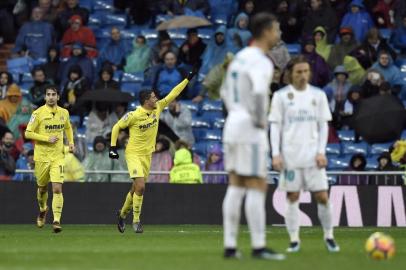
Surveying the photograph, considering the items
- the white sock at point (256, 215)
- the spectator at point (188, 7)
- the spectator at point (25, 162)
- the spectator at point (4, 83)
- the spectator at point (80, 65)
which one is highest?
the spectator at point (188, 7)

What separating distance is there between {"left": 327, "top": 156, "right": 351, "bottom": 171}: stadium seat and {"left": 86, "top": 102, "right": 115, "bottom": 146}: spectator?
16.3 ft

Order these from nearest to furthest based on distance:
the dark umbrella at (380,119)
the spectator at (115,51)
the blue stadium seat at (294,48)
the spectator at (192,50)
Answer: the dark umbrella at (380,119)
the blue stadium seat at (294,48)
the spectator at (192,50)
the spectator at (115,51)

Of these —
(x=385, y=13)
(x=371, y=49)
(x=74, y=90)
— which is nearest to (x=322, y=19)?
(x=385, y=13)

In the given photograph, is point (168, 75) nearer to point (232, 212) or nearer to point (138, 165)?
point (138, 165)

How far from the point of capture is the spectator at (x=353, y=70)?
2833 cm

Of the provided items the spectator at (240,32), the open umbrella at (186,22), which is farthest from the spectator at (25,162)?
the spectator at (240,32)

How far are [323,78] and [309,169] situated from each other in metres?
13.5

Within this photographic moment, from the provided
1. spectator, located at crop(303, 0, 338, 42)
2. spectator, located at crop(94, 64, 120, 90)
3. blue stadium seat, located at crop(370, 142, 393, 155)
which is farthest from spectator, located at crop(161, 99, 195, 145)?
blue stadium seat, located at crop(370, 142, 393, 155)

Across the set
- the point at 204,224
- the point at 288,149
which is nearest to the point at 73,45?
the point at 204,224

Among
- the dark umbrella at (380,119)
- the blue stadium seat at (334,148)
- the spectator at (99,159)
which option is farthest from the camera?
the blue stadium seat at (334,148)

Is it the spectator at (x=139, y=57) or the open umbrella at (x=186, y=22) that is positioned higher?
the open umbrella at (x=186, y=22)

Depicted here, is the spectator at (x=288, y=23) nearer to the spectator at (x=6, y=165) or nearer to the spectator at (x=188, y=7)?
the spectator at (x=188, y=7)

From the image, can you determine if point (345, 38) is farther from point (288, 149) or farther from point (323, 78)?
point (288, 149)

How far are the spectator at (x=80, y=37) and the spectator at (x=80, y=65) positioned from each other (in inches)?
31.6
